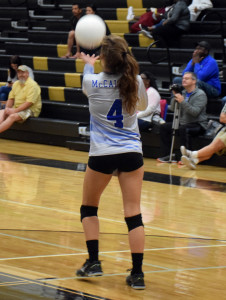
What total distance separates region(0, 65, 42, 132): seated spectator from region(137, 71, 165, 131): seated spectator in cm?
227

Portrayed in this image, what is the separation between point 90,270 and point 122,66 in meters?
1.27

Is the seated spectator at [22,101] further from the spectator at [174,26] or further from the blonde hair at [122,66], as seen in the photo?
the blonde hair at [122,66]

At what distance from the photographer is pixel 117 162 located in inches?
167

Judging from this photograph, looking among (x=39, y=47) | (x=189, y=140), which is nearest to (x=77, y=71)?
(x=39, y=47)

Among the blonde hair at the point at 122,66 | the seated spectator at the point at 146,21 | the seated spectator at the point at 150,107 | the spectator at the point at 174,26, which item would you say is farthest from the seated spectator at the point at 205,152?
the blonde hair at the point at 122,66

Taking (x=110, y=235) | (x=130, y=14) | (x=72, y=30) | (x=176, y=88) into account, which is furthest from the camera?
(x=72, y=30)

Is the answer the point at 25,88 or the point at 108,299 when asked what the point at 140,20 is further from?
the point at 108,299

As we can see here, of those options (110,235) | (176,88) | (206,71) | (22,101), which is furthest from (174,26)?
(110,235)

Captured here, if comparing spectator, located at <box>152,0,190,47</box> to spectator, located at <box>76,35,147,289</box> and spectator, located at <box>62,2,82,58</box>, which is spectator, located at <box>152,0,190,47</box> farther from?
spectator, located at <box>76,35,147,289</box>

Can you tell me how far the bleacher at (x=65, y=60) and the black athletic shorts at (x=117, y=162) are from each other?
582 cm

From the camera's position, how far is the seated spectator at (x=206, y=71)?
10.4m

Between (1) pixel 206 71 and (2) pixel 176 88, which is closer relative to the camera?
(2) pixel 176 88

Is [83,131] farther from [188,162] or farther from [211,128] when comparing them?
[188,162]

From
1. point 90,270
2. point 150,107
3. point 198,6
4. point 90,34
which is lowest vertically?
point 150,107
